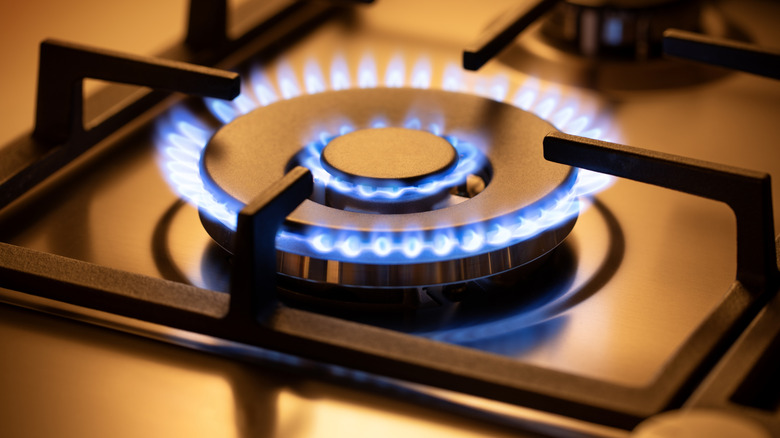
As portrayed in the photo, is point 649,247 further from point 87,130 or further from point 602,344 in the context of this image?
point 87,130

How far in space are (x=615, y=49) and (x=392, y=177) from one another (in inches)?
16.6

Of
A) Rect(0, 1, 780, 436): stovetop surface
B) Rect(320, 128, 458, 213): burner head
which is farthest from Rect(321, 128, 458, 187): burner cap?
Rect(0, 1, 780, 436): stovetop surface

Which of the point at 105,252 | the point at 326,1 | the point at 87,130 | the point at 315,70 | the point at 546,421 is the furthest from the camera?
the point at 326,1

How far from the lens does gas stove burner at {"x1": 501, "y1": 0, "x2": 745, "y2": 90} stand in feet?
3.20

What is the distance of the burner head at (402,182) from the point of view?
23.8 inches

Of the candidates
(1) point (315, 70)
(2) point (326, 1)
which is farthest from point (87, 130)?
(2) point (326, 1)

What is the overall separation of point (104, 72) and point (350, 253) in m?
0.28

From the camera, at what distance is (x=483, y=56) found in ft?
2.76

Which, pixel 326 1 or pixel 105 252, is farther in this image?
pixel 326 1

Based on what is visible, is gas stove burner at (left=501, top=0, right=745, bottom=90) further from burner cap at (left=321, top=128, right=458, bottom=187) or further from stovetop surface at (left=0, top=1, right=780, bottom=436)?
burner cap at (left=321, top=128, right=458, bottom=187)

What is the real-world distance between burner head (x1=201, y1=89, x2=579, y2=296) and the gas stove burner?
0.20 m

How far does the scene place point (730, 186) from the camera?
59 centimetres

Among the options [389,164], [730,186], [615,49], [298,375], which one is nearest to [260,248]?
[298,375]

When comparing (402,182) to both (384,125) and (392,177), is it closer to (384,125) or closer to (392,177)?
(392,177)
